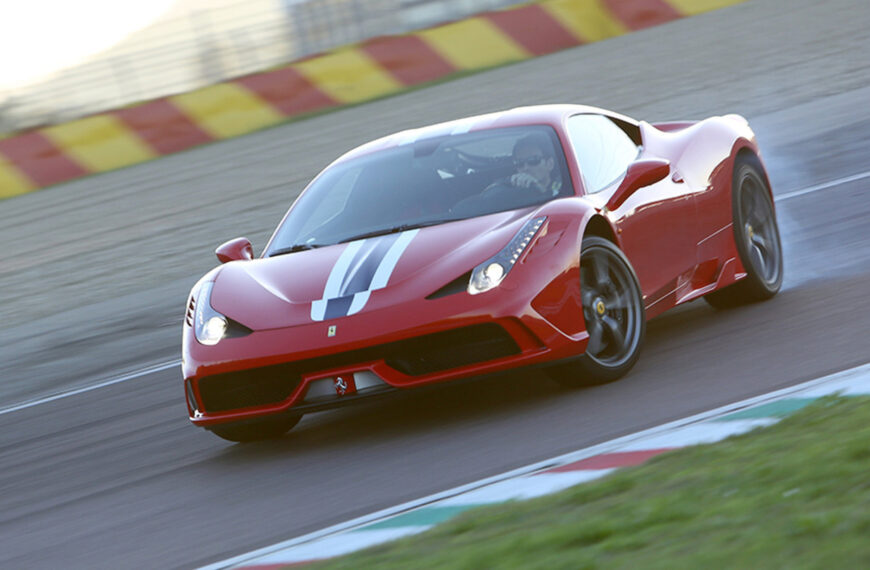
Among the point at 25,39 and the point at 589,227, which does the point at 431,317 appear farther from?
the point at 25,39

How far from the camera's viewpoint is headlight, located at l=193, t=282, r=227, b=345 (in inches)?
239

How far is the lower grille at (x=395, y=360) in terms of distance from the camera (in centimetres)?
Result: 578

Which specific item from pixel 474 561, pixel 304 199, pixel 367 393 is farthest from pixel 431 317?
pixel 474 561

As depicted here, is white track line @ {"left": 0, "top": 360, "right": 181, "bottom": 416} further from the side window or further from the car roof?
the side window

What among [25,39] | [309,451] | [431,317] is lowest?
[309,451]

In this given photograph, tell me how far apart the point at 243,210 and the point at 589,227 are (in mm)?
8262

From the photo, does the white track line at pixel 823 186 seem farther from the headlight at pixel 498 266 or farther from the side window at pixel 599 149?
the headlight at pixel 498 266

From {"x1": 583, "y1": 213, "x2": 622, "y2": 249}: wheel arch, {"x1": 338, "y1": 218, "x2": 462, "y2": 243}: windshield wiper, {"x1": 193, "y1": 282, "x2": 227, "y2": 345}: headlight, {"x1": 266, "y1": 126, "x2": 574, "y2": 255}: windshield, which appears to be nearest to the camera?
{"x1": 193, "y1": 282, "x2": 227, "y2": 345}: headlight

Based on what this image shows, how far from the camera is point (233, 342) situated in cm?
598

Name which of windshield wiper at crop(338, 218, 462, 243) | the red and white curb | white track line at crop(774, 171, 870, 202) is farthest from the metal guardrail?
the red and white curb

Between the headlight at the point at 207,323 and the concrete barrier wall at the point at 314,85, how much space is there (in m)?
10.8

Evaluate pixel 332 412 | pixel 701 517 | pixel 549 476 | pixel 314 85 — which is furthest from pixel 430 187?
pixel 314 85

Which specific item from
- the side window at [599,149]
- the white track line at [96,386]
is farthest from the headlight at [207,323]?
the white track line at [96,386]

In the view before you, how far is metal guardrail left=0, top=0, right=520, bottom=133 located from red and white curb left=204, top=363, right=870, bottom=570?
13.5m
